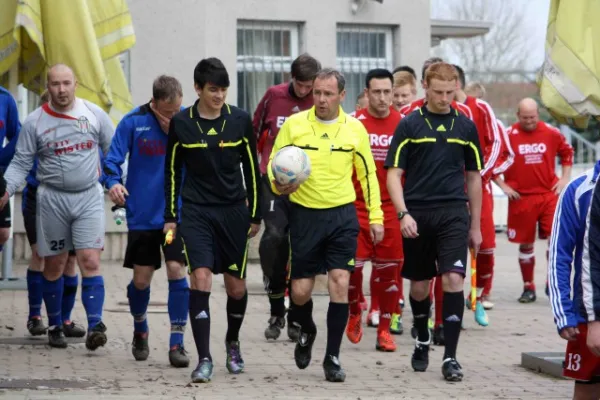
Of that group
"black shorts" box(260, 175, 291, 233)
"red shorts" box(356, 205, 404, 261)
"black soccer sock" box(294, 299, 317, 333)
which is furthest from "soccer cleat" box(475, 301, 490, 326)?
"black soccer sock" box(294, 299, 317, 333)

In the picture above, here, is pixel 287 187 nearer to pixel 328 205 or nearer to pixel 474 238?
pixel 328 205

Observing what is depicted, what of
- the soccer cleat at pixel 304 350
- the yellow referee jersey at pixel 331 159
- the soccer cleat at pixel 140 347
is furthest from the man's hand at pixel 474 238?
the soccer cleat at pixel 140 347

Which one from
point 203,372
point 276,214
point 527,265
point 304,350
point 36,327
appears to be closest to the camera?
point 203,372

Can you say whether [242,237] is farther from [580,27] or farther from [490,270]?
[490,270]

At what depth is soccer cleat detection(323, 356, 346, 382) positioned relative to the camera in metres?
9.02

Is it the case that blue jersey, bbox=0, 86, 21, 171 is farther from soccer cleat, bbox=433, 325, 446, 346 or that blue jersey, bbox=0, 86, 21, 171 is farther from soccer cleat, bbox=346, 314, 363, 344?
soccer cleat, bbox=433, 325, 446, 346

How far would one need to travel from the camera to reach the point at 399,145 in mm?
9703

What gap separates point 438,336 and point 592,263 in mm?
5312

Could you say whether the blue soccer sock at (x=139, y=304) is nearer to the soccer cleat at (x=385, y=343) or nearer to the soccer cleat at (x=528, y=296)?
the soccer cleat at (x=385, y=343)

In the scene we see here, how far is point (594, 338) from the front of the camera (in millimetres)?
5879

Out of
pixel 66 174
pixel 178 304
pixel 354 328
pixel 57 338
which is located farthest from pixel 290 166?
pixel 57 338

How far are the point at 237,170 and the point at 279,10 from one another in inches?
414

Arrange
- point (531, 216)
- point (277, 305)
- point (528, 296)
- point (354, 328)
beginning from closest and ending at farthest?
point (354, 328)
point (277, 305)
point (528, 296)
point (531, 216)

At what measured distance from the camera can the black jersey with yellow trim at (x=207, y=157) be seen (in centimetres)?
905
